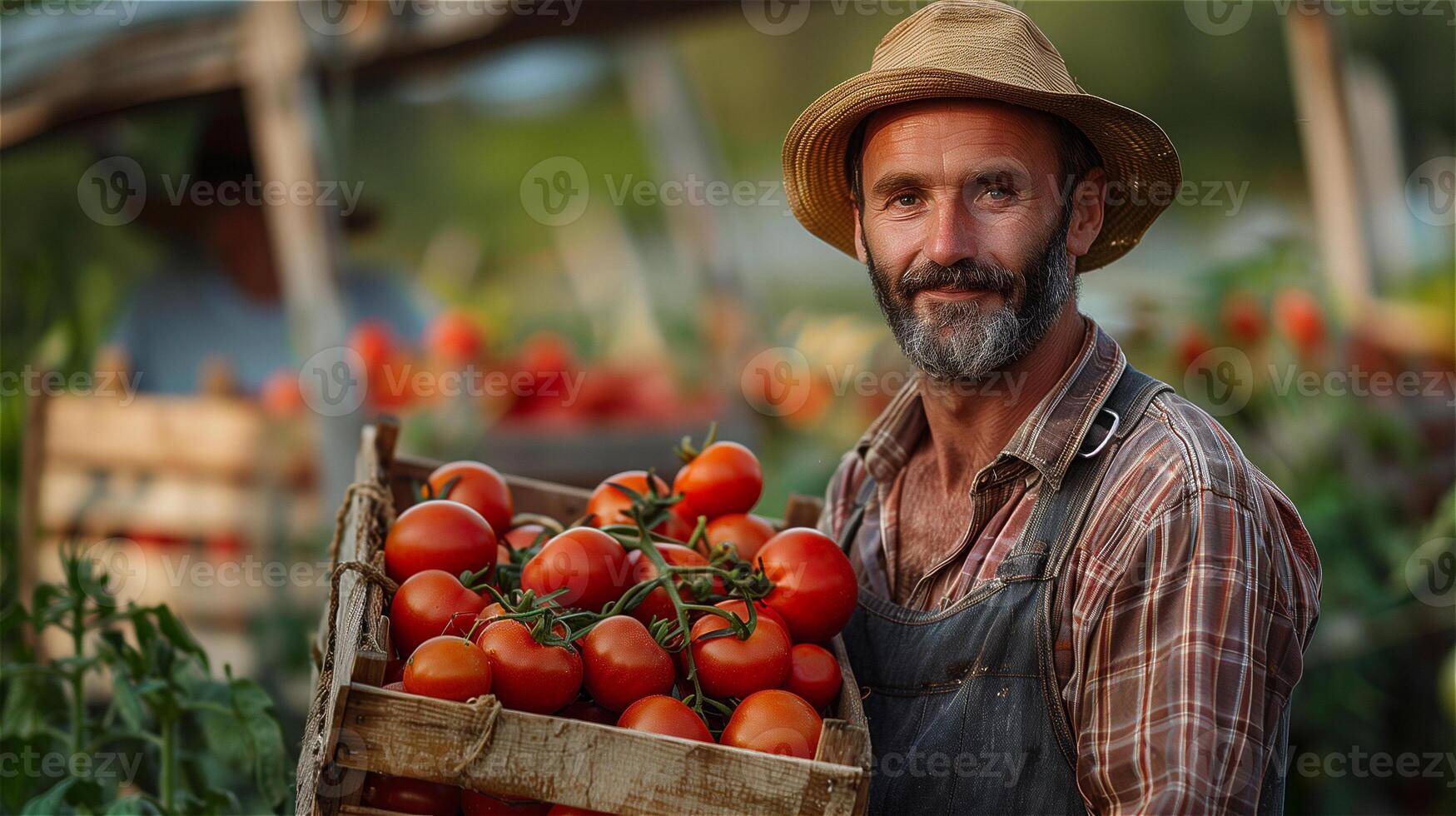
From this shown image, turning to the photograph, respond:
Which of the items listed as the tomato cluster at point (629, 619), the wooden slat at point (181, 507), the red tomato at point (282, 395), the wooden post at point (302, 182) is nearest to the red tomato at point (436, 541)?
the tomato cluster at point (629, 619)

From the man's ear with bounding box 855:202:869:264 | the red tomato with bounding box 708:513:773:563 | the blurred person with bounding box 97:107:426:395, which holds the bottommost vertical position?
the red tomato with bounding box 708:513:773:563

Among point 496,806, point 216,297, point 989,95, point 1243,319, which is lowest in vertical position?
point 496,806

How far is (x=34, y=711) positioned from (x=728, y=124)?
1008 cm

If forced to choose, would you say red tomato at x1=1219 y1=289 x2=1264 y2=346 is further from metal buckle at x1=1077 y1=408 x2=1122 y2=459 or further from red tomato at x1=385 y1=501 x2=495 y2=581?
red tomato at x1=385 y1=501 x2=495 y2=581

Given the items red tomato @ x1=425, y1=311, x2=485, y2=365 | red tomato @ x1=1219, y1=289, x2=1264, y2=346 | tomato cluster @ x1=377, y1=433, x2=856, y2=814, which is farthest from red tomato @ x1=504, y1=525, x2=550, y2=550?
red tomato @ x1=1219, y1=289, x2=1264, y2=346

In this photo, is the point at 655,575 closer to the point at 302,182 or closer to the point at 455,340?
the point at 302,182

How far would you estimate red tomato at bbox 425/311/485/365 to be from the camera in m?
5.31

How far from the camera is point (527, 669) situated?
154 cm

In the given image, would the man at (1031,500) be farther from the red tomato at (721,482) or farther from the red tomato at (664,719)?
the red tomato at (664,719)

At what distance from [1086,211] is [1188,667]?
892mm

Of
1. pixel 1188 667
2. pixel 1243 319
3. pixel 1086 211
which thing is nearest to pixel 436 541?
pixel 1188 667

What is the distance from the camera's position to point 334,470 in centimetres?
409

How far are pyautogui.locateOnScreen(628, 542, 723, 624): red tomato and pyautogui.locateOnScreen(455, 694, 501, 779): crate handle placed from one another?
0.38m

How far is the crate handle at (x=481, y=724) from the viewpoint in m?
1.41
